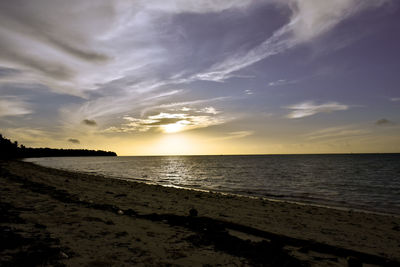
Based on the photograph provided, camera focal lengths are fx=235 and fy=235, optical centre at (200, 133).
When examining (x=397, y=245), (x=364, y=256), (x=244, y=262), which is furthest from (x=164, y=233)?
(x=397, y=245)

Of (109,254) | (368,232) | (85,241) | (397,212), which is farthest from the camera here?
(397,212)

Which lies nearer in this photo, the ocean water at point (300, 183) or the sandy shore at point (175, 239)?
the sandy shore at point (175, 239)

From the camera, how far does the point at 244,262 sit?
576 centimetres

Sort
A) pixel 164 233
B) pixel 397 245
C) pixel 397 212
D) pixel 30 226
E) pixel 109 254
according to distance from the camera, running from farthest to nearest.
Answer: pixel 397 212 → pixel 397 245 → pixel 164 233 → pixel 30 226 → pixel 109 254

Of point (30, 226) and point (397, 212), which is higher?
point (30, 226)

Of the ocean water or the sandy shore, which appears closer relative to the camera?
the sandy shore

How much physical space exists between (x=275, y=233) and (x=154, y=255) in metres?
5.15

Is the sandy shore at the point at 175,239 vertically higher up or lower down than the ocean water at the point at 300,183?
higher up

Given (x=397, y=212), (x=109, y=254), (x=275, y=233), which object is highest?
(x=109, y=254)

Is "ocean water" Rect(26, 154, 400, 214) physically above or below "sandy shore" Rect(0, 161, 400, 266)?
below

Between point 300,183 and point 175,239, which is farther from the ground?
point 175,239

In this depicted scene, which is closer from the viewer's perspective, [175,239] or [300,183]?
[175,239]

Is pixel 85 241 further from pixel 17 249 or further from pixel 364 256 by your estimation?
pixel 364 256

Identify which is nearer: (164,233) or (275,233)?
(164,233)
